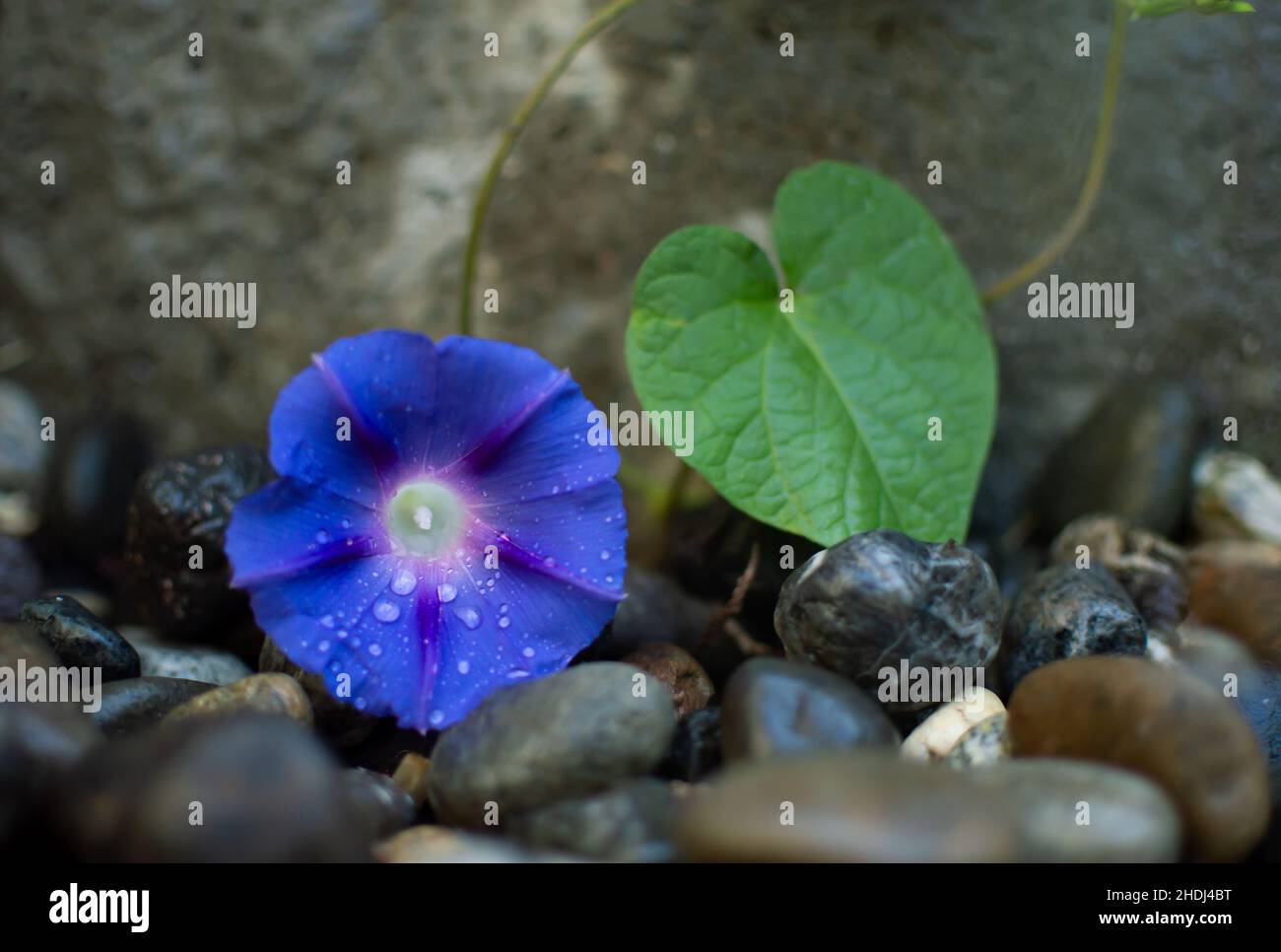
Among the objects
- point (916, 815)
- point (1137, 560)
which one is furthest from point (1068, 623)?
point (916, 815)

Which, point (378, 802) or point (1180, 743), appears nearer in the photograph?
point (1180, 743)

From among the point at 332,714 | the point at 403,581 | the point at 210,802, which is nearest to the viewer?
the point at 210,802

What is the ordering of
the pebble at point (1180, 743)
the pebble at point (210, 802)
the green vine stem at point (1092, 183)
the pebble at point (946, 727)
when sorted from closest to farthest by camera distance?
the pebble at point (210, 802) → the pebble at point (1180, 743) → the pebble at point (946, 727) → the green vine stem at point (1092, 183)

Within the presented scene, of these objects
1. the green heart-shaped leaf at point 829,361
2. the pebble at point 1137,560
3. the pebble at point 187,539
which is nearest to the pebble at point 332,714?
the pebble at point 187,539

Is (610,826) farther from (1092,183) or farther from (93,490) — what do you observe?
(1092,183)

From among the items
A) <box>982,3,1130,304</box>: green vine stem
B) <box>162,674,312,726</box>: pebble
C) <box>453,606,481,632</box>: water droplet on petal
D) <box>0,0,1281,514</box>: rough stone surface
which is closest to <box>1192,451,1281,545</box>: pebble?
<box>0,0,1281,514</box>: rough stone surface

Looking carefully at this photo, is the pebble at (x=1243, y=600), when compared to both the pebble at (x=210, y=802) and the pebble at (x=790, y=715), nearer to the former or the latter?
the pebble at (x=790, y=715)
